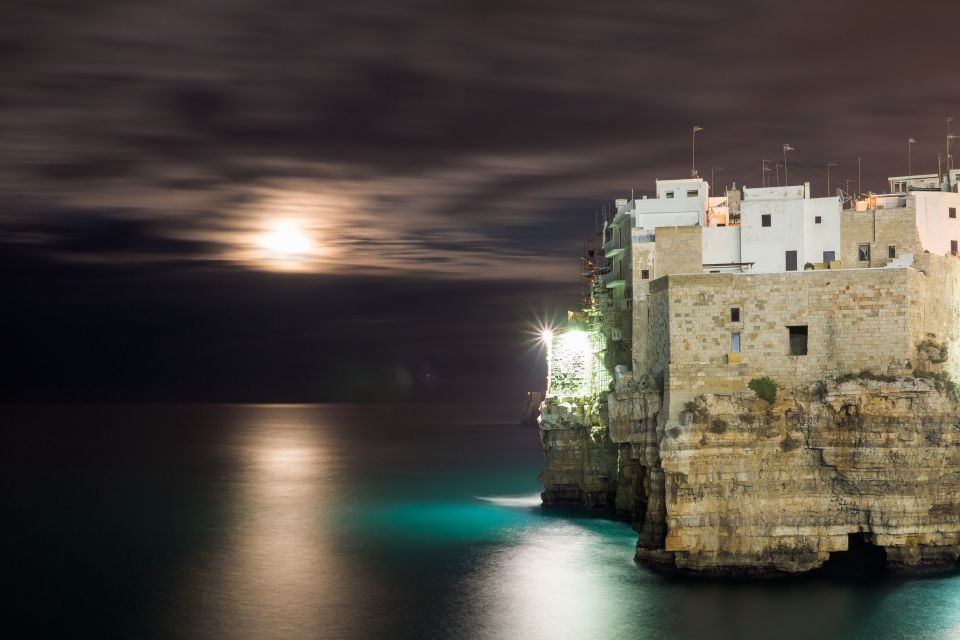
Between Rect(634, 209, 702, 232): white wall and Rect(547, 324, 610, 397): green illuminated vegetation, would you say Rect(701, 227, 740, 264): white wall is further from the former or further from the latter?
Rect(547, 324, 610, 397): green illuminated vegetation

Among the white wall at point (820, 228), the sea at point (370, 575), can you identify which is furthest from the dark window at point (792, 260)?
the sea at point (370, 575)

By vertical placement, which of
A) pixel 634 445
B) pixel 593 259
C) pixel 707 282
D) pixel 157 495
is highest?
pixel 593 259

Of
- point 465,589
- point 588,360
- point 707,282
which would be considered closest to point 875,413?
point 707,282

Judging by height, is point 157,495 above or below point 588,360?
below

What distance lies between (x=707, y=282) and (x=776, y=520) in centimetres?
954

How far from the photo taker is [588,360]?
56750 mm

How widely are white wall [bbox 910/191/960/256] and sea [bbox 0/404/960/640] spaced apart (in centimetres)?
1619

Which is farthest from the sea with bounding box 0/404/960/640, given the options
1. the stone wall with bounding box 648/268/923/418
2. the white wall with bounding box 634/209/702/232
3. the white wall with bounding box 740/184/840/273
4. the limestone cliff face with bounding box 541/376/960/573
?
the white wall with bounding box 634/209/702/232

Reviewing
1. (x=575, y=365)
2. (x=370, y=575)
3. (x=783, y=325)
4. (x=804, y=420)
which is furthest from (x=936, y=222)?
(x=370, y=575)

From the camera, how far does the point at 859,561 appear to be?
39.6 metres

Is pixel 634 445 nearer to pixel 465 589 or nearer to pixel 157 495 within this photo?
pixel 465 589

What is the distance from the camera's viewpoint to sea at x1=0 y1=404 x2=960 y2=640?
3459 centimetres

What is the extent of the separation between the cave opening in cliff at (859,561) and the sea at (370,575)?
788 mm

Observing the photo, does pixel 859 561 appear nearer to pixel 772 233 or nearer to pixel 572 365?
pixel 772 233
